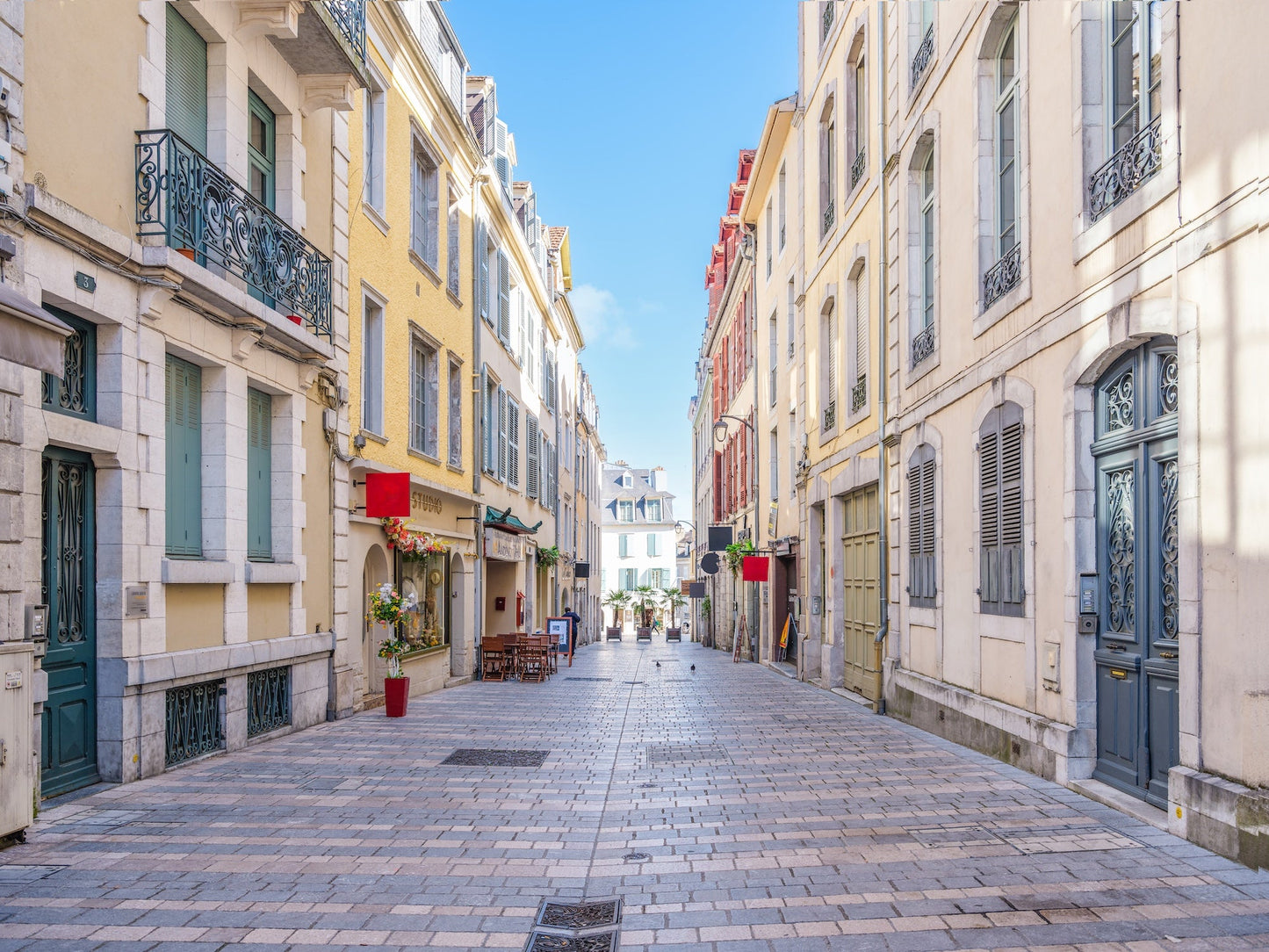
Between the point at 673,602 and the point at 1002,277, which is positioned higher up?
the point at 1002,277

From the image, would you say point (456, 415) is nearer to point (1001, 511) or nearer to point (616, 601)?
point (1001, 511)

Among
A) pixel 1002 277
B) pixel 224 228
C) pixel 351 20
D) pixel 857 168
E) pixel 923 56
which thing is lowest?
pixel 1002 277

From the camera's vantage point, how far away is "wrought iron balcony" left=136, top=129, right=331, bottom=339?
805cm

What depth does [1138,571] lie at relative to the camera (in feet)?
22.2

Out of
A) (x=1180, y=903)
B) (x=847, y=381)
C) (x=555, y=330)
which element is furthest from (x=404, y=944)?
(x=555, y=330)

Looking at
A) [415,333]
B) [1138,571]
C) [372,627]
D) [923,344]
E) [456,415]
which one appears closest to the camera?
[1138,571]

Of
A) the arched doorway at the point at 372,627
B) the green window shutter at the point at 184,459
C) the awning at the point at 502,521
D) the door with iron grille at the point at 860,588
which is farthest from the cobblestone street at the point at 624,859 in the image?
the awning at the point at 502,521

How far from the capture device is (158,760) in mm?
7938

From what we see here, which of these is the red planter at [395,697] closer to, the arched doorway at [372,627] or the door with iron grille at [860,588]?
the arched doorway at [372,627]

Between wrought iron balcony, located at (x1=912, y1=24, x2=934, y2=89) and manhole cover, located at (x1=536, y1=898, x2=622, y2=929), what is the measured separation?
1023 centimetres

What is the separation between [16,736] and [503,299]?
1841 centimetres

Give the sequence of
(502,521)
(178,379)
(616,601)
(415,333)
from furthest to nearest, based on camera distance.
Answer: (616,601) → (502,521) → (415,333) → (178,379)

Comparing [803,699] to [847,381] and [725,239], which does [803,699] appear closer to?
[847,381]

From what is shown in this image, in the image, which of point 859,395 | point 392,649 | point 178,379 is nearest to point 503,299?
point 859,395
